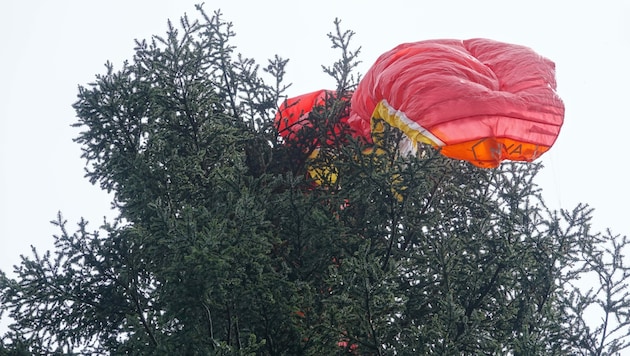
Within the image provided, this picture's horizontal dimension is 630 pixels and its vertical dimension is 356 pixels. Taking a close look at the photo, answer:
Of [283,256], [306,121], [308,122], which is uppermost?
[306,121]

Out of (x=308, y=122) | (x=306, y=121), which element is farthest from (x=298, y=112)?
(x=308, y=122)

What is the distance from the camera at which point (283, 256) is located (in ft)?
30.3

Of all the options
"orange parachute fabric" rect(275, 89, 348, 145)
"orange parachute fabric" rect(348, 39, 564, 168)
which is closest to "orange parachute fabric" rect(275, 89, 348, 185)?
"orange parachute fabric" rect(275, 89, 348, 145)

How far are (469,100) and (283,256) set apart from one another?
268 cm

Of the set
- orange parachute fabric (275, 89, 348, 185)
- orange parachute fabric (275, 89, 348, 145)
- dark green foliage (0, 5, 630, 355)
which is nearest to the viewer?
dark green foliage (0, 5, 630, 355)

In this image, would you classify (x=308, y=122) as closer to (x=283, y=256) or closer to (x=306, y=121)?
(x=306, y=121)

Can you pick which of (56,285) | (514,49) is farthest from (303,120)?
(56,285)

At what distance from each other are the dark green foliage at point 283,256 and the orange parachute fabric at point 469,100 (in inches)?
16.0

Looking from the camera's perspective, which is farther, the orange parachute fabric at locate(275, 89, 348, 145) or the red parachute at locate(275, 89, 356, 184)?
the orange parachute fabric at locate(275, 89, 348, 145)

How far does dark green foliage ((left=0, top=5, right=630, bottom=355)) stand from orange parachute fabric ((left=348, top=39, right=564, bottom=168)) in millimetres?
406

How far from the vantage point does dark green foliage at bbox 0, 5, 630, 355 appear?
25.7ft

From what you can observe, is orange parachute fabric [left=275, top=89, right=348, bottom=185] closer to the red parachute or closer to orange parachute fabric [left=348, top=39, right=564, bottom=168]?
the red parachute

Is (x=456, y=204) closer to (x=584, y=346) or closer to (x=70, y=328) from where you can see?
(x=584, y=346)

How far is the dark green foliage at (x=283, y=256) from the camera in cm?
783
